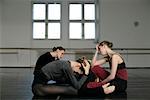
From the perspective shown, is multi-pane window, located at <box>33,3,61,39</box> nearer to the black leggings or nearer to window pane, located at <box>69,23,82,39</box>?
window pane, located at <box>69,23,82,39</box>

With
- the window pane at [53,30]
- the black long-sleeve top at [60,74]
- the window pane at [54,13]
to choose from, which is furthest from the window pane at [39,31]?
the black long-sleeve top at [60,74]

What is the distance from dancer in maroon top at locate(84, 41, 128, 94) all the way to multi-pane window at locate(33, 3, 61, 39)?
11514 millimetres

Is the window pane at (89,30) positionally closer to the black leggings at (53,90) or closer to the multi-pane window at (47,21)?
the multi-pane window at (47,21)

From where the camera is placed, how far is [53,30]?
18500 millimetres

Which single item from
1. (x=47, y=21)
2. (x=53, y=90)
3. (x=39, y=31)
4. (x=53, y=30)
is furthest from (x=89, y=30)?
(x=53, y=90)

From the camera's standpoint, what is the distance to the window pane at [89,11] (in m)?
18.6

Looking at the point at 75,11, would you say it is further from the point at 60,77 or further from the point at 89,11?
the point at 60,77

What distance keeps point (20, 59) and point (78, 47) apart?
3062 mm

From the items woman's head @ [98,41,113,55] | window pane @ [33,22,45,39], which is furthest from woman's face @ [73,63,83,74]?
window pane @ [33,22,45,39]

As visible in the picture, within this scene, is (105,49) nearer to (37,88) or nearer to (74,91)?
(74,91)

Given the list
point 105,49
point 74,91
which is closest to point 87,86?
point 74,91

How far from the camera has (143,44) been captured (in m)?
18.6

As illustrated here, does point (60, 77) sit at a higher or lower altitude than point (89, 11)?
lower

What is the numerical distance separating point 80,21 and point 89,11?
712 millimetres
